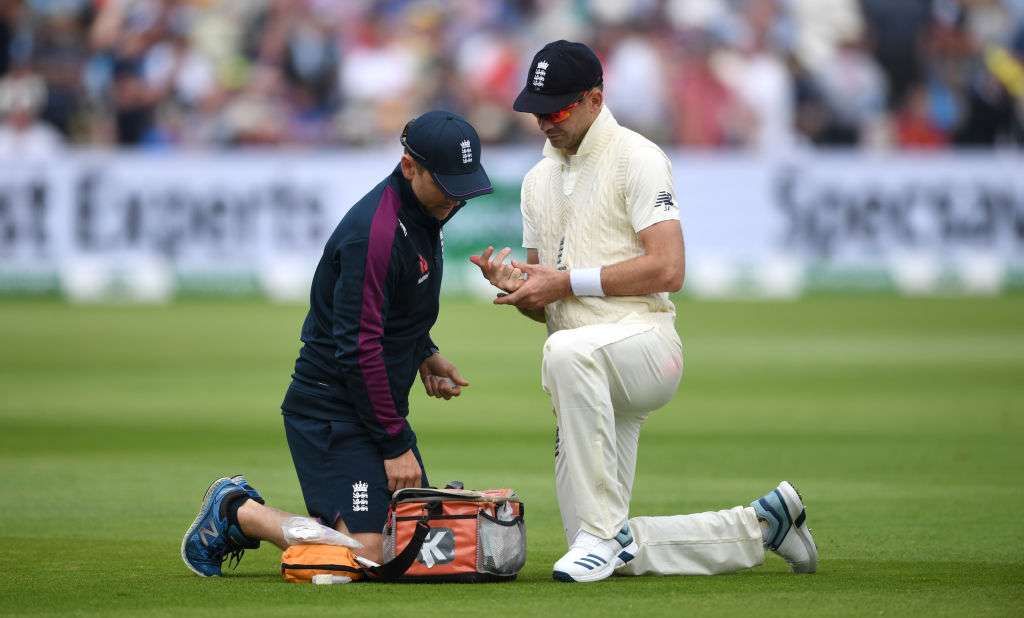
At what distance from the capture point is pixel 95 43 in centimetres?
2527

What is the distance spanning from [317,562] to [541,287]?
1.33 metres

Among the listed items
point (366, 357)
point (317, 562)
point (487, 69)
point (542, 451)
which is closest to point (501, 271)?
point (366, 357)

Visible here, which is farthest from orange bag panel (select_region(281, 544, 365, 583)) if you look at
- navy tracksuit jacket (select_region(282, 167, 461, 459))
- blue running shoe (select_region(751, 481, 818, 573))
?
blue running shoe (select_region(751, 481, 818, 573))

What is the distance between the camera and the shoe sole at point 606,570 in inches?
244

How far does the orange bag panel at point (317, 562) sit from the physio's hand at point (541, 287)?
43.9 inches

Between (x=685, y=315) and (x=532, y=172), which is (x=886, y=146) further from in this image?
(x=532, y=172)

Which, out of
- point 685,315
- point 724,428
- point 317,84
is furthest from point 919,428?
point 317,84

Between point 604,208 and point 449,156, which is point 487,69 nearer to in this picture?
point 604,208

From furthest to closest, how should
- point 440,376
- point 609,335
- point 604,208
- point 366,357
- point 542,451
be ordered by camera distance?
point 542,451
point 440,376
point 604,208
point 609,335
point 366,357

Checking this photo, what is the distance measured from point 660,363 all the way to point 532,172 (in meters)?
1.05

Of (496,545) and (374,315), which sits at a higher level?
(374,315)

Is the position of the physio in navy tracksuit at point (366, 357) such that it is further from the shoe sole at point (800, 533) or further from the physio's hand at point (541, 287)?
the shoe sole at point (800, 533)

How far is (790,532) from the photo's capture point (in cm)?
642

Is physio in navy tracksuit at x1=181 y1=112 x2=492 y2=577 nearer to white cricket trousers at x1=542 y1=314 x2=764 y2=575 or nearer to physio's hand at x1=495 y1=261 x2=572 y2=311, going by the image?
physio's hand at x1=495 y1=261 x2=572 y2=311
